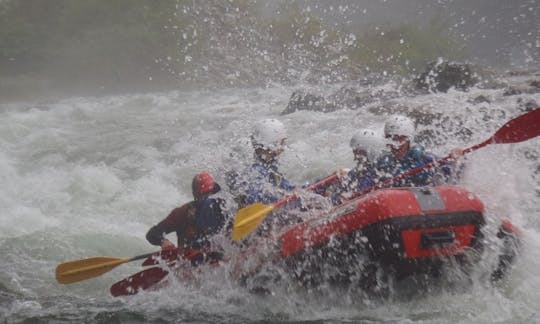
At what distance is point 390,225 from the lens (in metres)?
3.19

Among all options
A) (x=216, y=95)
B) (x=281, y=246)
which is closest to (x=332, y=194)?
(x=281, y=246)

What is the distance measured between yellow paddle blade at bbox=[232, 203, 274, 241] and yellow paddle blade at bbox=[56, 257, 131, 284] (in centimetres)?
107

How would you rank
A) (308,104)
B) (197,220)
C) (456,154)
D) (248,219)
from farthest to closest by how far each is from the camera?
(308,104)
(197,220)
(456,154)
(248,219)

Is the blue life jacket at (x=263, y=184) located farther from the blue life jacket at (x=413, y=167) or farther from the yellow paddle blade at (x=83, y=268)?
the yellow paddle blade at (x=83, y=268)

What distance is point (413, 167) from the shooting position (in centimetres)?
427

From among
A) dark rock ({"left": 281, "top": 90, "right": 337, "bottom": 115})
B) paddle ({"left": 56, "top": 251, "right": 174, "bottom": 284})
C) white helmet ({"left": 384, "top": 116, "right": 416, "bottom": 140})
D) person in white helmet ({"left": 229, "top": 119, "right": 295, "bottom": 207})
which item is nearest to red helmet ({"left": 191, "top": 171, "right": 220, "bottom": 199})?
person in white helmet ({"left": 229, "top": 119, "right": 295, "bottom": 207})

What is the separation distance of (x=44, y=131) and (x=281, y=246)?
8485mm

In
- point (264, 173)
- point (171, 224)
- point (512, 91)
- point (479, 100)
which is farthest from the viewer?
point (512, 91)

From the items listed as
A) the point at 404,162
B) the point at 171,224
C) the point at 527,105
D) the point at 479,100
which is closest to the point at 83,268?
the point at 171,224

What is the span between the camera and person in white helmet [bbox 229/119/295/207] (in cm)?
411

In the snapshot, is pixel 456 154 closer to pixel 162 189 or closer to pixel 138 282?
pixel 138 282

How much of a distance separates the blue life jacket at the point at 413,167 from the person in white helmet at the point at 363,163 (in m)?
0.07

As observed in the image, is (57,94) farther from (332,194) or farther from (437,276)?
(437,276)

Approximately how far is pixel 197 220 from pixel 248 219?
2.26 feet
